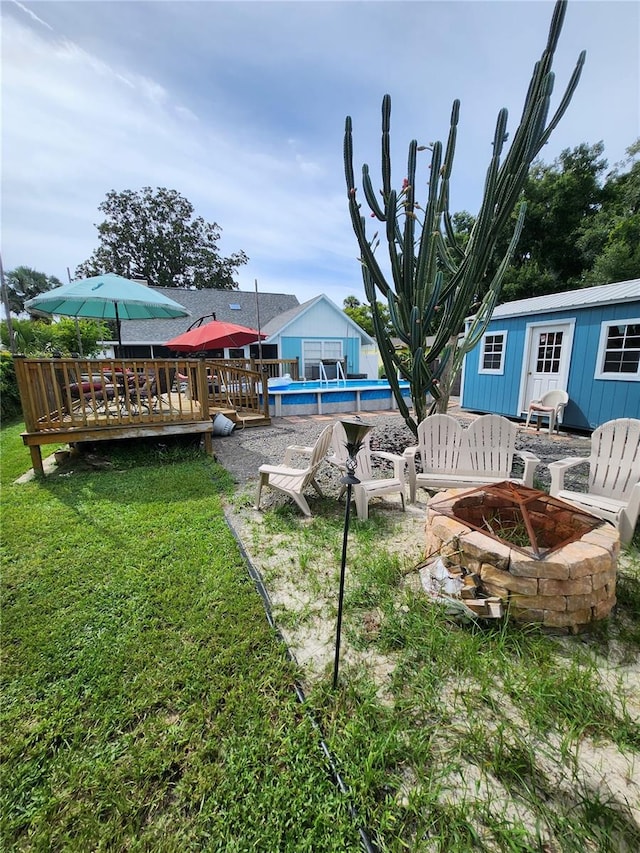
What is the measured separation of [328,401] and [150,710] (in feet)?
32.3

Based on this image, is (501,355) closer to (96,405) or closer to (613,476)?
(613,476)

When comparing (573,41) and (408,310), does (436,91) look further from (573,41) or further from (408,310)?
(408,310)

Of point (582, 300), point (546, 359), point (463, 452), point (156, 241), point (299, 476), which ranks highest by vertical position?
point (156, 241)

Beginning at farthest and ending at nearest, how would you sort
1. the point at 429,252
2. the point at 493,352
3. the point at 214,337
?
the point at 493,352 → the point at 214,337 → the point at 429,252

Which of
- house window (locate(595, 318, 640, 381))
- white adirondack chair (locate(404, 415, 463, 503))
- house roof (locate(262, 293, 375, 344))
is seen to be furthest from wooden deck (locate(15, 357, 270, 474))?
house roof (locate(262, 293, 375, 344))

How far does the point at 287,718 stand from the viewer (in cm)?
167

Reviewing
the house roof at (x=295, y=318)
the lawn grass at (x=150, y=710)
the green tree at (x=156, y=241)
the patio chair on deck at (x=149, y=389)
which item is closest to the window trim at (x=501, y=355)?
the patio chair on deck at (x=149, y=389)

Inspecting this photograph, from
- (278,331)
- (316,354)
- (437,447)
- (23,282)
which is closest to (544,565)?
(437,447)

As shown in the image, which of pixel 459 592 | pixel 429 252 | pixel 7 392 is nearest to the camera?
pixel 459 592

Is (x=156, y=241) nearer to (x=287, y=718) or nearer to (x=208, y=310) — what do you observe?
(x=208, y=310)

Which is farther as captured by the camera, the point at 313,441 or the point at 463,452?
the point at 313,441

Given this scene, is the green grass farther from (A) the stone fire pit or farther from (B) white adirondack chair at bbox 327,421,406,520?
(B) white adirondack chair at bbox 327,421,406,520

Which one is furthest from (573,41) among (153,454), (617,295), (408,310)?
(153,454)

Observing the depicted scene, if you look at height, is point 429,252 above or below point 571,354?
above
